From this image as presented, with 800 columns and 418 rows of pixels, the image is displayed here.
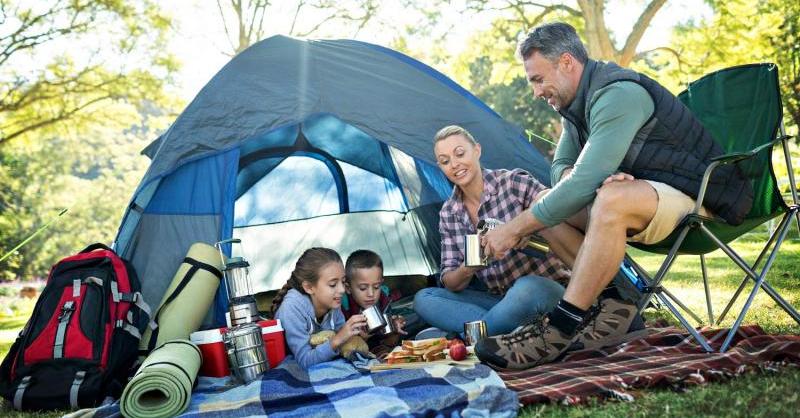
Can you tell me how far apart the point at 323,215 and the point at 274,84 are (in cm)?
131

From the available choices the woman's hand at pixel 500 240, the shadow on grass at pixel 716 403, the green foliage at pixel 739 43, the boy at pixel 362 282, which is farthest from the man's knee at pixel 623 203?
the green foliage at pixel 739 43

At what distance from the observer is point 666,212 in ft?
8.03

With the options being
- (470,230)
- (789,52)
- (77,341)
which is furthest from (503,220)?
(789,52)

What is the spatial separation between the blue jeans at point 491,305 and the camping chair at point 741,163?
0.39 meters

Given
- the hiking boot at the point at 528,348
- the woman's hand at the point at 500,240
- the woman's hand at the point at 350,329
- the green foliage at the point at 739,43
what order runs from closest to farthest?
the hiking boot at the point at 528,348, the woman's hand at the point at 500,240, the woman's hand at the point at 350,329, the green foliage at the point at 739,43

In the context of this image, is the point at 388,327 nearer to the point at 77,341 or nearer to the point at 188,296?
the point at 188,296

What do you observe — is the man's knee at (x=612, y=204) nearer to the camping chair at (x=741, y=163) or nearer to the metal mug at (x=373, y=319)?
the camping chair at (x=741, y=163)

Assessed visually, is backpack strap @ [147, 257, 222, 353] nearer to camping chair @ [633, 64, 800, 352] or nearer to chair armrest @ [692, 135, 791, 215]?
camping chair @ [633, 64, 800, 352]

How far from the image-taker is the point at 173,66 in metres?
10.5

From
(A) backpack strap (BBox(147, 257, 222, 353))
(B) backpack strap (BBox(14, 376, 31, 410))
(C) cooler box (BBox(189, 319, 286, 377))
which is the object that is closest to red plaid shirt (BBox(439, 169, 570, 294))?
(C) cooler box (BBox(189, 319, 286, 377))

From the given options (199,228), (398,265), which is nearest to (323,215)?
(398,265)

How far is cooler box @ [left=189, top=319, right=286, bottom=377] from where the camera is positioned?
2.85 meters

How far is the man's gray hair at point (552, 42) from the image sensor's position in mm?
2566

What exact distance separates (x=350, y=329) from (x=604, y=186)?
3.46 feet
